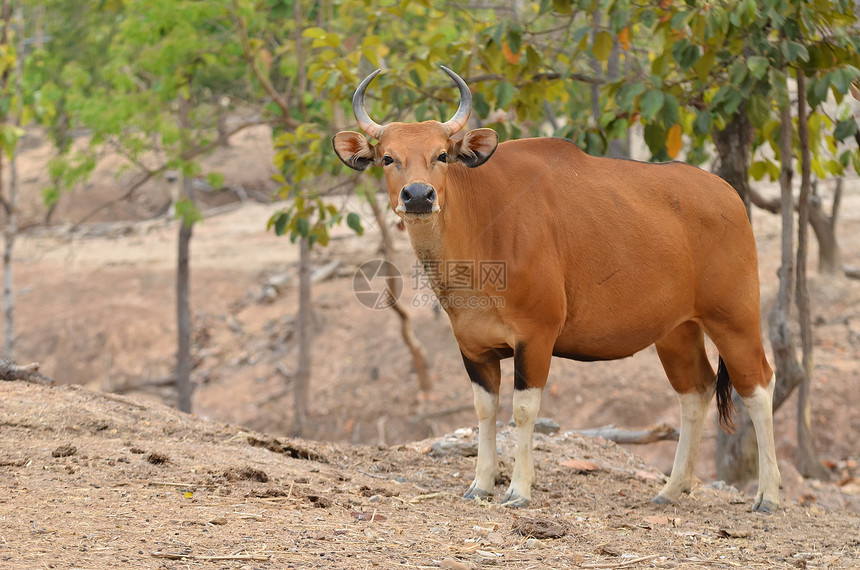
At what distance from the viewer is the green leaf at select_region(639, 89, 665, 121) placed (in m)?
7.01

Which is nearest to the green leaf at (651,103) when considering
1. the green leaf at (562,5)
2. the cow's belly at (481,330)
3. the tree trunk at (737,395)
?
the green leaf at (562,5)

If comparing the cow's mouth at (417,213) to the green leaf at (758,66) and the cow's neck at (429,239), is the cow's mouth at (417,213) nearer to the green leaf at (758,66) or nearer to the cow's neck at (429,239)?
the cow's neck at (429,239)

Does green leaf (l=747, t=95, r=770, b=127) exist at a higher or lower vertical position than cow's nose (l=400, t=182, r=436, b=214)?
higher

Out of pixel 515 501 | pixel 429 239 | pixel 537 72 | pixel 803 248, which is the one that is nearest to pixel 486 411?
pixel 515 501

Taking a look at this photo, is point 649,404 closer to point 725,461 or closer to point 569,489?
point 725,461

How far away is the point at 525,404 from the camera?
6.07 metres

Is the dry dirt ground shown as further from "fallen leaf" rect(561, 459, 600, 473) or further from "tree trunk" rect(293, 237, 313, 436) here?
"tree trunk" rect(293, 237, 313, 436)

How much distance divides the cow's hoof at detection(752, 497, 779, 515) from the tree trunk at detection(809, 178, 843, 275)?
24.9ft

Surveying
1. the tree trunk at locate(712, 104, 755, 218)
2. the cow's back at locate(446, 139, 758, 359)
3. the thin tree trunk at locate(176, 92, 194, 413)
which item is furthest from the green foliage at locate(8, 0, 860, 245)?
the thin tree trunk at locate(176, 92, 194, 413)

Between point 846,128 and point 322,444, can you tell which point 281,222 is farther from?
point 846,128


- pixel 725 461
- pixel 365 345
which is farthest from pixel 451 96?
pixel 365 345

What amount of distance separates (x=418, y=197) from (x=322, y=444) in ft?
9.34

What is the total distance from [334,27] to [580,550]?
11.6 m

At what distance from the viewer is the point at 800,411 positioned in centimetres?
1009
